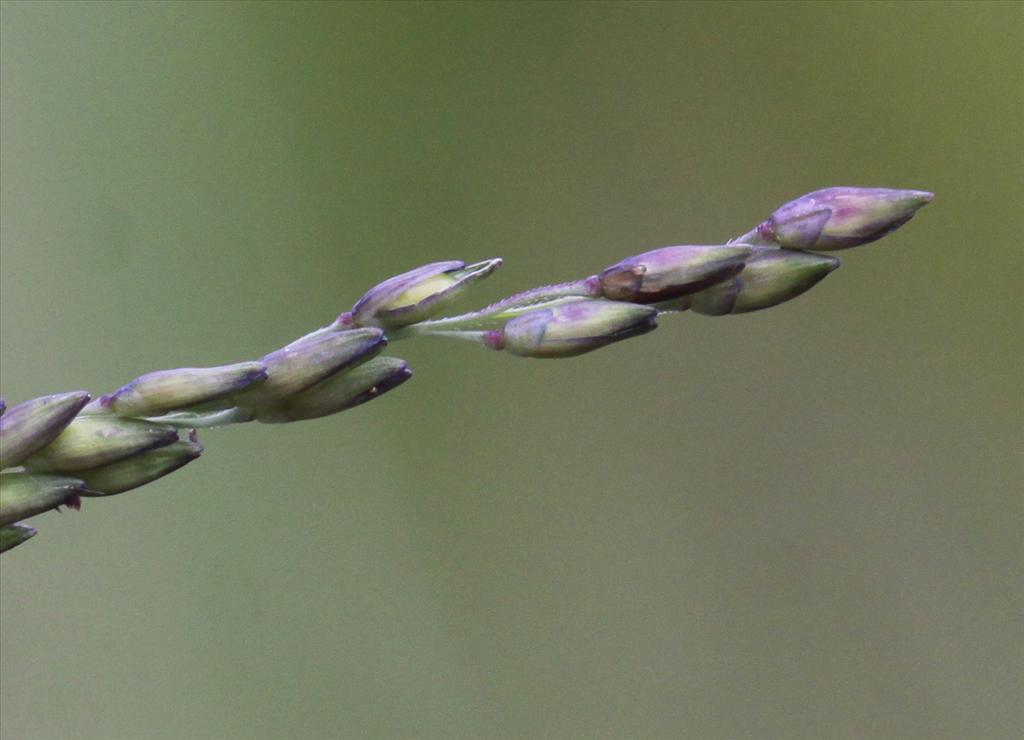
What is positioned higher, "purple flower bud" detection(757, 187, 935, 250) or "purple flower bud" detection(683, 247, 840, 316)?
"purple flower bud" detection(757, 187, 935, 250)

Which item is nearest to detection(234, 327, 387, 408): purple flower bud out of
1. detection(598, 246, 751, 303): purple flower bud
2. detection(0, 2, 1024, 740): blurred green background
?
detection(598, 246, 751, 303): purple flower bud

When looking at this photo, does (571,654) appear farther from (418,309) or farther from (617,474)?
(418,309)

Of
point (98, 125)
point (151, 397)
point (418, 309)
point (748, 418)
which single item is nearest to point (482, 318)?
point (418, 309)

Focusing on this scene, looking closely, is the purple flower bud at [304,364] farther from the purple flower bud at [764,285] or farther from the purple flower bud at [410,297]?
the purple flower bud at [764,285]

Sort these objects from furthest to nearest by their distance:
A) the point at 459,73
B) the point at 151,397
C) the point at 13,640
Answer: the point at 459,73 → the point at 13,640 → the point at 151,397

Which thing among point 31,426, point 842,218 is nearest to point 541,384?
point 842,218

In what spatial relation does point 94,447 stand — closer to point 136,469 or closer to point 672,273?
point 136,469

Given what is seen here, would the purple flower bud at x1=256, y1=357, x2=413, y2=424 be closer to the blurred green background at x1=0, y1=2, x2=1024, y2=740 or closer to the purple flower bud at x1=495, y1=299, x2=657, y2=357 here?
the purple flower bud at x1=495, y1=299, x2=657, y2=357
